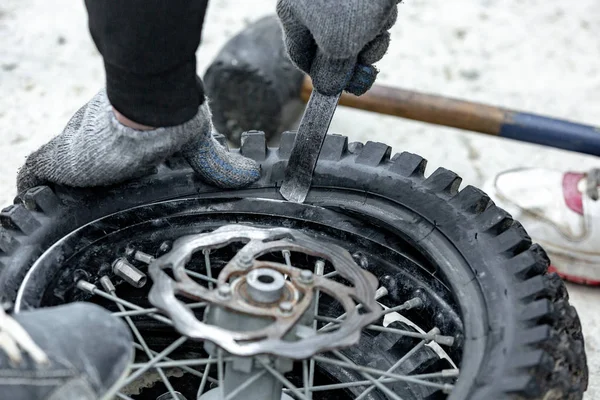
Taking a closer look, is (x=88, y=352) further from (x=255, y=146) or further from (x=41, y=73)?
(x=41, y=73)

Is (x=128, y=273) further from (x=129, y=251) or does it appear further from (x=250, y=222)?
(x=250, y=222)

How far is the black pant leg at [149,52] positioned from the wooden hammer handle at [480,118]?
847 millimetres

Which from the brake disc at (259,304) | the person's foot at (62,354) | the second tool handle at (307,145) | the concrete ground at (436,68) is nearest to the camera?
the person's foot at (62,354)

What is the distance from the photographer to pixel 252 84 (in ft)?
6.51

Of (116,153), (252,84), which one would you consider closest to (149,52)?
(116,153)

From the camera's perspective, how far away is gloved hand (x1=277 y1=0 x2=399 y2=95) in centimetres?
113

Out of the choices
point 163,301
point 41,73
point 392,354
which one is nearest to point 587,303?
point 392,354

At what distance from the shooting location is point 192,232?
1300 mm

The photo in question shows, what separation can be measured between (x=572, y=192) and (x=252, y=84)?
809 mm

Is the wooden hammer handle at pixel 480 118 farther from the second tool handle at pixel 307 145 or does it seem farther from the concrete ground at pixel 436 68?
the second tool handle at pixel 307 145

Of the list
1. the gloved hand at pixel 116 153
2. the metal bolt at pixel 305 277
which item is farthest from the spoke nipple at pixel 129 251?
the metal bolt at pixel 305 277

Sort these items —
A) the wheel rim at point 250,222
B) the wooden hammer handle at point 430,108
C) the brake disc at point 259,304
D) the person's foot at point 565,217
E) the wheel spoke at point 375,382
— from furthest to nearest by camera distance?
the wooden hammer handle at point 430,108 < the person's foot at point 565,217 < the wheel rim at point 250,222 < the wheel spoke at point 375,382 < the brake disc at point 259,304

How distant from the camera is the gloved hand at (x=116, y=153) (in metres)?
1.20

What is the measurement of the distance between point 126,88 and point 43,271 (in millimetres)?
287
